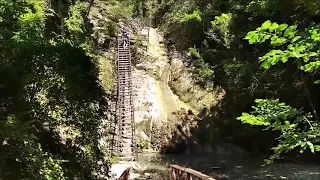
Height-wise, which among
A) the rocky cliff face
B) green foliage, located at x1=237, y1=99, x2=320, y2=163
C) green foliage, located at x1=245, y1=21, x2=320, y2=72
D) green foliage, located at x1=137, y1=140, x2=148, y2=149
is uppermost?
the rocky cliff face

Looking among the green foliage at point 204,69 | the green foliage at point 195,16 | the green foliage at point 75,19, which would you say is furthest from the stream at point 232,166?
→ the green foliage at point 195,16

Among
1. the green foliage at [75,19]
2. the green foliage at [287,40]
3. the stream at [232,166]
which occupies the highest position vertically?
the green foliage at [75,19]

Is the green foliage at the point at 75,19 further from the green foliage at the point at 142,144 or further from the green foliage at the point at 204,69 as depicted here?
the green foliage at the point at 204,69

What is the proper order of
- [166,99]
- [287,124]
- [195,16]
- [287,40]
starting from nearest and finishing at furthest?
1. [287,40]
2. [287,124]
3. [195,16]
4. [166,99]

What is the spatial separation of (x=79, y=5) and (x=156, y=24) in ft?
28.5

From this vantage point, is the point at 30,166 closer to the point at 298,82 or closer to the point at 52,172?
the point at 52,172

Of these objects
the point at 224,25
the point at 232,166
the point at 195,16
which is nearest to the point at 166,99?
the point at 195,16

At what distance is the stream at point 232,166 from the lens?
12047mm

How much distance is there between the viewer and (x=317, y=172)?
12445mm

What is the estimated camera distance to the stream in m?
12.0

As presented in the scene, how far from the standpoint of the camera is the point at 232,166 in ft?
45.2

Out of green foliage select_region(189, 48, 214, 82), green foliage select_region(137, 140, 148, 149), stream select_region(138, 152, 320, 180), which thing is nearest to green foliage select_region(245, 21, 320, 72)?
stream select_region(138, 152, 320, 180)

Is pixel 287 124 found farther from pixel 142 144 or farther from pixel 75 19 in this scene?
pixel 75 19

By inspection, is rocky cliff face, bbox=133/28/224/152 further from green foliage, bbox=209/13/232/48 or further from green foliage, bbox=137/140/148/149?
green foliage, bbox=209/13/232/48
